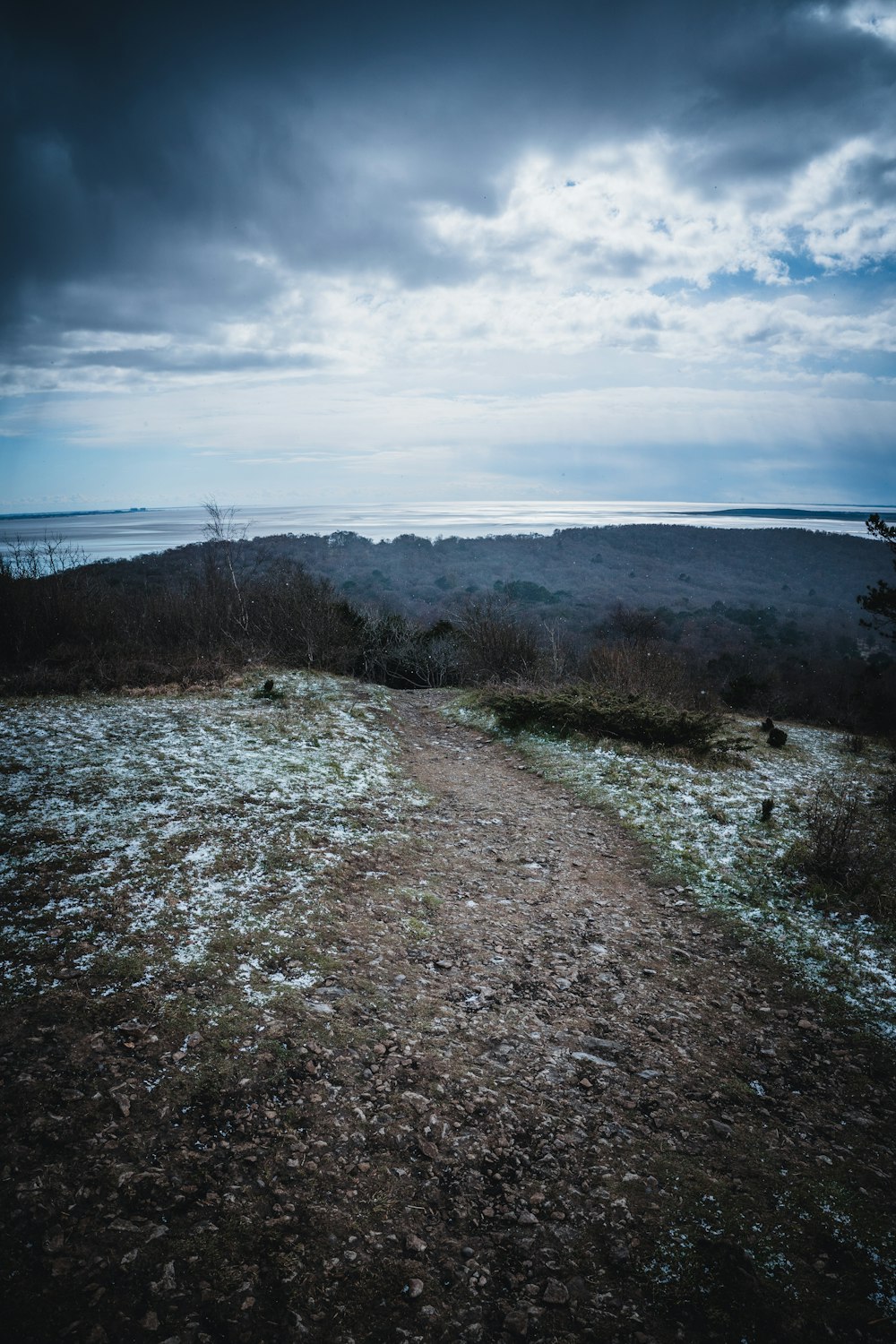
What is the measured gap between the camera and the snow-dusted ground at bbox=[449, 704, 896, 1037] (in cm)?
623

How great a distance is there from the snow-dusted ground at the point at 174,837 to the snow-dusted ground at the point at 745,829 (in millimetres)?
4337

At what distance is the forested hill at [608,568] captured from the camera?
61.4 m

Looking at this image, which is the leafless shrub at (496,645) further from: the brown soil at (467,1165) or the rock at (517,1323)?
the rock at (517,1323)

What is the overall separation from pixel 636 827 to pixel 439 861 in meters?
3.73

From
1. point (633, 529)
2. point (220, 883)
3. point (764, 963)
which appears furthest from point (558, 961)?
point (633, 529)

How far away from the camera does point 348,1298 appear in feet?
9.56

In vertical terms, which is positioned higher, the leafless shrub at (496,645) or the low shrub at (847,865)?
the leafless shrub at (496,645)

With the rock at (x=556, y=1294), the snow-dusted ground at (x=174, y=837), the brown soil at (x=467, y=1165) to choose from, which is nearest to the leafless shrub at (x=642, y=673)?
the snow-dusted ground at (x=174, y=837)

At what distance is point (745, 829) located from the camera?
9.60 metres

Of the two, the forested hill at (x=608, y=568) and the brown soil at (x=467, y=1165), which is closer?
the brown soil at (x=467, y=1165)

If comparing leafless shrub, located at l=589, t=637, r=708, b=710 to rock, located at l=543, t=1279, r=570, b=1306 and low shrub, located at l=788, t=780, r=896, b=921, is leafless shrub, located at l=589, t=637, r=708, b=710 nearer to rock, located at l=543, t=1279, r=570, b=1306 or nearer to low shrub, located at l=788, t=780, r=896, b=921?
low shrub, located at l=788, t=780, r=896, b=921

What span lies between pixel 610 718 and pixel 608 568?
278 feet

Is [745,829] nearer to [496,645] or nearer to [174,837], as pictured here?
[174,837]

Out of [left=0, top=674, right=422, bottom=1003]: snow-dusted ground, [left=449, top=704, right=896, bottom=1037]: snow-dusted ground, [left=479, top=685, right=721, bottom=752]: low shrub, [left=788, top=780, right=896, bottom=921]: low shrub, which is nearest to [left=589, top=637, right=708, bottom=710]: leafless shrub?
[left=479, top=685, right=721, bottom=752]: low shrub
